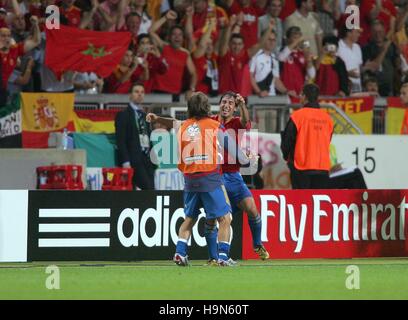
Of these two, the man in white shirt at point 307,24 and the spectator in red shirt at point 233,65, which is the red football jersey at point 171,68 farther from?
the man in white shirt at point 307,24

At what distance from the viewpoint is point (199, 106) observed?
46.3 feet

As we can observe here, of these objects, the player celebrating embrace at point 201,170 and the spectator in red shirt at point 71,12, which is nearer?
the player celebrating embrace at point 201,170

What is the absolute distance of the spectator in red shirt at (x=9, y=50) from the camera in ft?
63.2

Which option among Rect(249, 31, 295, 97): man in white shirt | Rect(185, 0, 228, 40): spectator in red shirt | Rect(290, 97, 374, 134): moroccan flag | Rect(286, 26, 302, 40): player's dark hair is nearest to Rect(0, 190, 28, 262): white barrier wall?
Rect(185, 0, 228, 40): spectator in red shirt

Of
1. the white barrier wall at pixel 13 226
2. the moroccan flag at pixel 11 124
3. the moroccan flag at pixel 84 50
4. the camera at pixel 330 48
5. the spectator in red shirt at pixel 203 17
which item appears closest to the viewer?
the white barrier wall at pixel 13 226

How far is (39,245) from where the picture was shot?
51.5ft

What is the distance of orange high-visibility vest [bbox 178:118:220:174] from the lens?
14.1m

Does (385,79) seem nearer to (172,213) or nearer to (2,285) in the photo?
(172,213)

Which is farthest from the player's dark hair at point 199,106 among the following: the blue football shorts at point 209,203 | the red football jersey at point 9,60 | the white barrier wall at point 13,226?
the red football jersey at point 9,60

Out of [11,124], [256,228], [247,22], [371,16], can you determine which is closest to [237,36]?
[247,22]

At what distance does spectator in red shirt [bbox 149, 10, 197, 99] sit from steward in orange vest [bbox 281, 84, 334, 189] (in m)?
3.63

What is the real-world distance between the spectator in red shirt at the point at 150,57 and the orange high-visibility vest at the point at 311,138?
378 cm

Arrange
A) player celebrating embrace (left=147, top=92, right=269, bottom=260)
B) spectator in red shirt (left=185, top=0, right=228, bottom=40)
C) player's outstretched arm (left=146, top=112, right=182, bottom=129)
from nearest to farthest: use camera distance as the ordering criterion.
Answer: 1. player's outstretched arm (left=146, top=112, right=182, bottom=129)
2. player celebrating embrace (left=147, top=92, right=269, bottom=260)
3. spectator in red shirt (left=185, top=0, right=228, bottom=40)

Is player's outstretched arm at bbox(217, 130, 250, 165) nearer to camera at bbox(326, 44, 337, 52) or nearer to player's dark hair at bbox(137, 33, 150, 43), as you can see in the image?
player's dark hair at bbox(137, 33, 150, 43)
